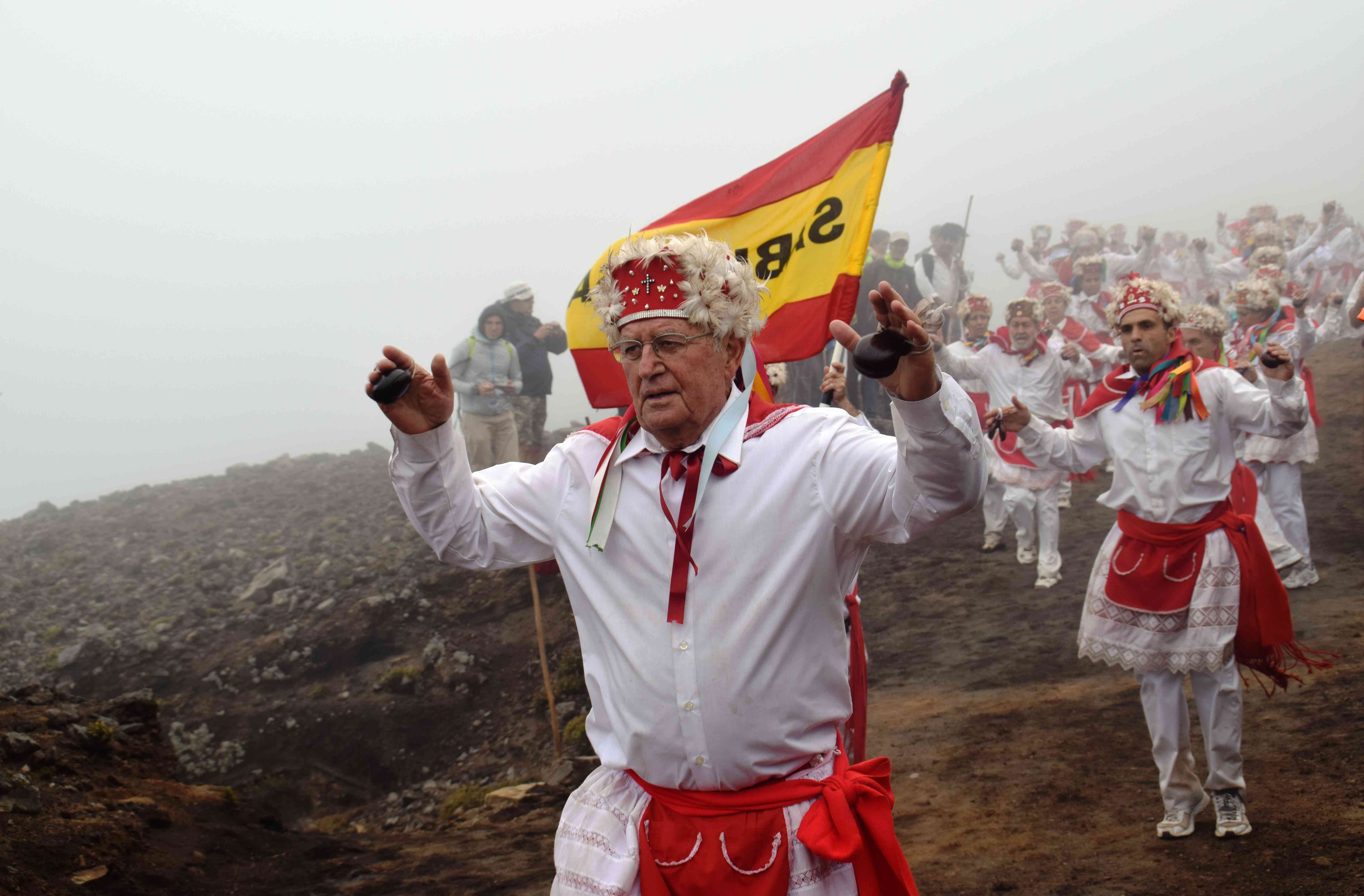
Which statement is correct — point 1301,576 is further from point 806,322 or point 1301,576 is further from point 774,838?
point 774,838

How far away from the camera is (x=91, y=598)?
1292cm

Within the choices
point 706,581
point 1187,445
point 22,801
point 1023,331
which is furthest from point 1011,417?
point 1023,331

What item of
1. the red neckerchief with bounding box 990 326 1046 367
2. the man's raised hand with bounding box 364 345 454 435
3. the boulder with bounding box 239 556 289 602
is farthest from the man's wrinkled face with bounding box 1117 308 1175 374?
the boulder with bounding box 239 556 289 602

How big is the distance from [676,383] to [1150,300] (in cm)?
324

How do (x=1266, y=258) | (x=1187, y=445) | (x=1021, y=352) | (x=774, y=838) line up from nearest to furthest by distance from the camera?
(x=774, y=838), (x=1187, y=445), (x=1021, y=352), (x=1266, y=258)

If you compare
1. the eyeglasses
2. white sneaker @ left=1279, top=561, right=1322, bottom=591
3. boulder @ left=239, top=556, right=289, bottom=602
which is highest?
the eyeglasses

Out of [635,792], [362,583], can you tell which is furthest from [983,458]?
[362,583]

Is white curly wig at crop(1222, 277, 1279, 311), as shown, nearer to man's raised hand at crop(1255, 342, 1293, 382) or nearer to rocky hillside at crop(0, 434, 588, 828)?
man's raised hand at crop(1255, 342, 1293, 382)

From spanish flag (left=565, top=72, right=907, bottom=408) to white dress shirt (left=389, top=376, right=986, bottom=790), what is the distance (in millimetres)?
2434

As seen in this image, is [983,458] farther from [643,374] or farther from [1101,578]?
[1101,578]

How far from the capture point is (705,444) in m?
2.32

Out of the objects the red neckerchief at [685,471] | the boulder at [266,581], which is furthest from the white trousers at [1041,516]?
the boulder at [266,581]

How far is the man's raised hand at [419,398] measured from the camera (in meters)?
2.26

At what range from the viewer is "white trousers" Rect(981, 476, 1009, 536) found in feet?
34.7
